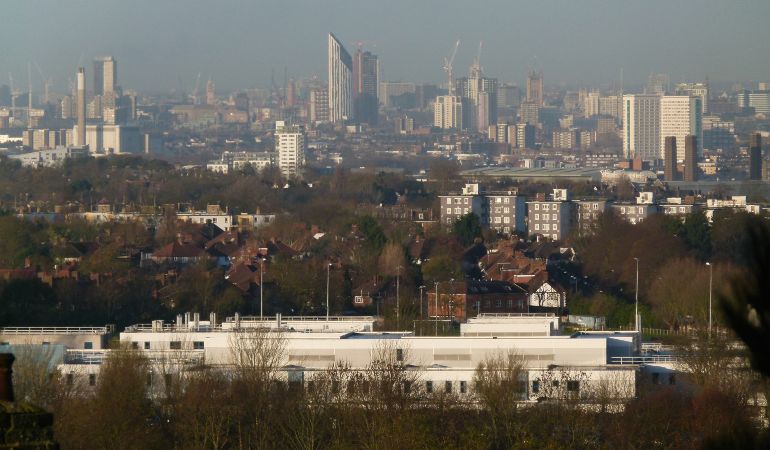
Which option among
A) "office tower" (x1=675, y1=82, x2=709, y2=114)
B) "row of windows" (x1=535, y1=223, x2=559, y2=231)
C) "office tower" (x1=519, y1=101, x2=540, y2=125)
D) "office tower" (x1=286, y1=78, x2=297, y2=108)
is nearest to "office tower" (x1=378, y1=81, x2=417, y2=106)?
"office tower" (x1=286, y1=78, x2=297, y2=108)

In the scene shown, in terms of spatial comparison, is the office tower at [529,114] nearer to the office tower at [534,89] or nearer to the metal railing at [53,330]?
the office tower at [534,89]

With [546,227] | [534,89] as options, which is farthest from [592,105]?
[546,227]

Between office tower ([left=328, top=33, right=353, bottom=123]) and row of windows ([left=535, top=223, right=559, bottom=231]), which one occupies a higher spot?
office tower ([left=328, top=33, right=353, bottom=123])

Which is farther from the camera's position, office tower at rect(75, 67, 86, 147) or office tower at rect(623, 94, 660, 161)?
office tower at rect(75, 67, 86, 147)

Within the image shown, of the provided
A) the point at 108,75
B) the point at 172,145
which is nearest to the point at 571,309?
the point at 172,145

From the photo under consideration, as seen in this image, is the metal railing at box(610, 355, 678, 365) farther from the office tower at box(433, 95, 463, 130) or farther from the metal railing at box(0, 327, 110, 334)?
the office tower at box(433, 95, 463, 130)

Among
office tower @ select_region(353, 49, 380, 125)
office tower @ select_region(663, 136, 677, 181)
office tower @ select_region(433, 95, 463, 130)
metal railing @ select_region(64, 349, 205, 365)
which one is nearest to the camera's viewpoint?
metal railing @ select_region(64, 349, 205, 365)
